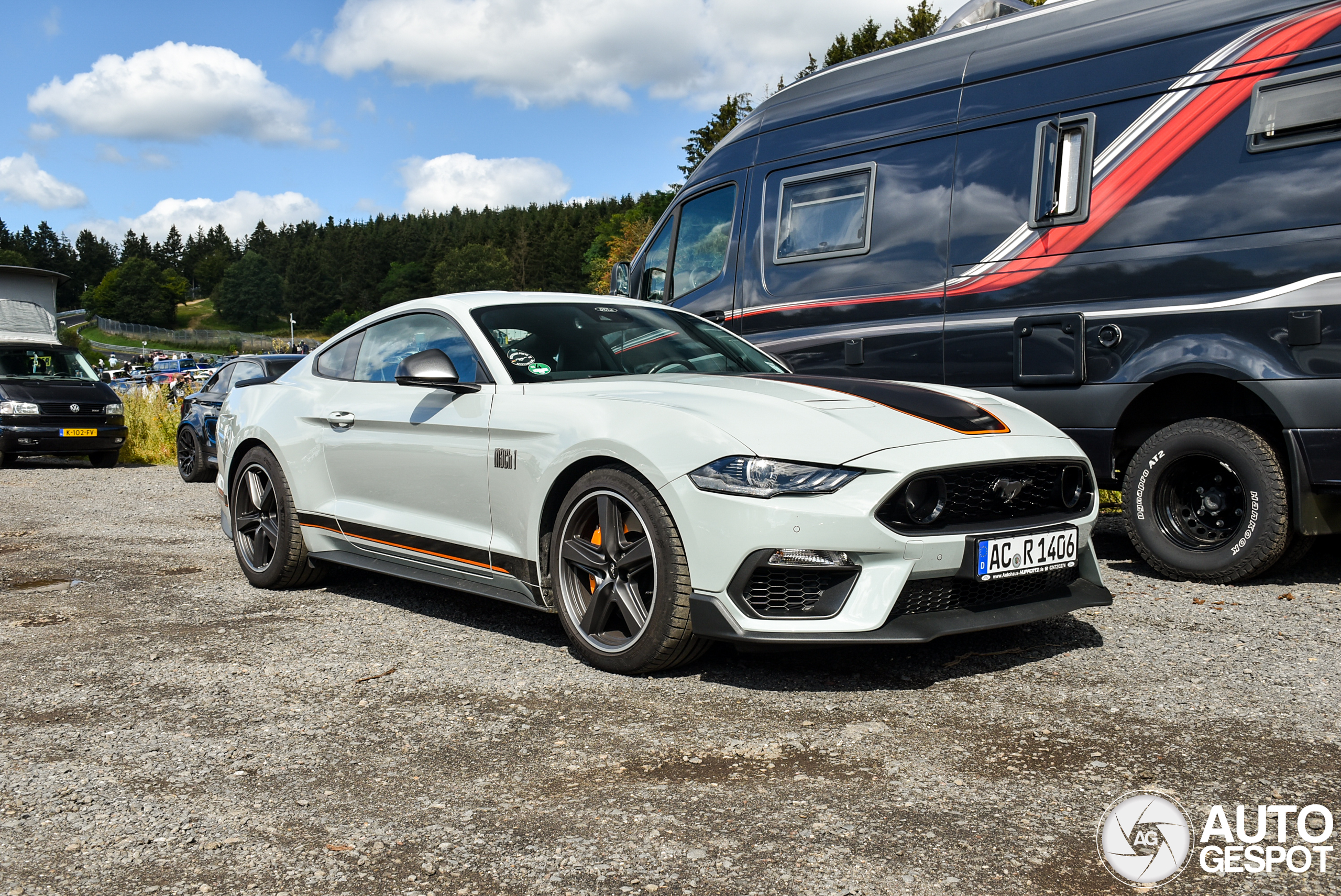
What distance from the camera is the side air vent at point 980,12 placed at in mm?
6637

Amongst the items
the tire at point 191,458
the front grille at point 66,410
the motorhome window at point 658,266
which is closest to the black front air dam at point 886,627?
the motorhome window at point 658,266

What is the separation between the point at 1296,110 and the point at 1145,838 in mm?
3888

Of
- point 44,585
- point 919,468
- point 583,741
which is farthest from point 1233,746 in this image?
point 44,585

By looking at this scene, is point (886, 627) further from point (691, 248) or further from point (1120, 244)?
point (691, 248)

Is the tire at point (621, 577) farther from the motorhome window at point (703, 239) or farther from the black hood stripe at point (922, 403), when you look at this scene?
the motorhome window at point (703, 239)

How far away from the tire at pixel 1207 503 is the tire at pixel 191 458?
1007cm

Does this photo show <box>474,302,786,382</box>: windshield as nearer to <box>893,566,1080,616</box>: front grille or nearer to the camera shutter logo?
<box>893,566,1080,616</box>: front grille

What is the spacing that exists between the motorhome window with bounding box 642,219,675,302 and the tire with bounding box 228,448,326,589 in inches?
141

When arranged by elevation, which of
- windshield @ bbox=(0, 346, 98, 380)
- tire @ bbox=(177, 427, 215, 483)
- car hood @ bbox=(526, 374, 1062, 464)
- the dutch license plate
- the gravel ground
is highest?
windshield @ bbox=(0, 346, 98, 380)

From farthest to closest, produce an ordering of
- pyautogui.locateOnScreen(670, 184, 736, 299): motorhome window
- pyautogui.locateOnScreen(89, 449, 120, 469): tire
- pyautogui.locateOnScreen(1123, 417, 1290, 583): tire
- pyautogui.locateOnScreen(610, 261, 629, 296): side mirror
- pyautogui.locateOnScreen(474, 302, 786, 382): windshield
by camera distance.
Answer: pyautogui.locateOnScreen(89, 449, 120, 469): tire < pyautogui.locateOnScreen(610, 261, 629, 296): side mirror < pyautogui.locateOnScreen(670, 184, 736, 299): motorhome window < pyautogui.locateOnScreen(1123, 417, 1290, 583): tire < pyautogui.locateOnScreen(474, 302, 786, 382): windshield

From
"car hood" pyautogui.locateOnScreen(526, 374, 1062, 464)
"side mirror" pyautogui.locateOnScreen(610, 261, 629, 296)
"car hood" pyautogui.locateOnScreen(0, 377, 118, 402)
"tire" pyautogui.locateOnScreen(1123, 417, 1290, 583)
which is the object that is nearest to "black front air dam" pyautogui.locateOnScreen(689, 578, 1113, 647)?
"car hood" pyautogui.locateOnScreen(526, 374, 1062, 464)

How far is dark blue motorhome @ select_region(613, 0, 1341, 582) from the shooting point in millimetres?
5059

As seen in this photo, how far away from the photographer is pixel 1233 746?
10.3 ft

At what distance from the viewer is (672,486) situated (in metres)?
3.70
